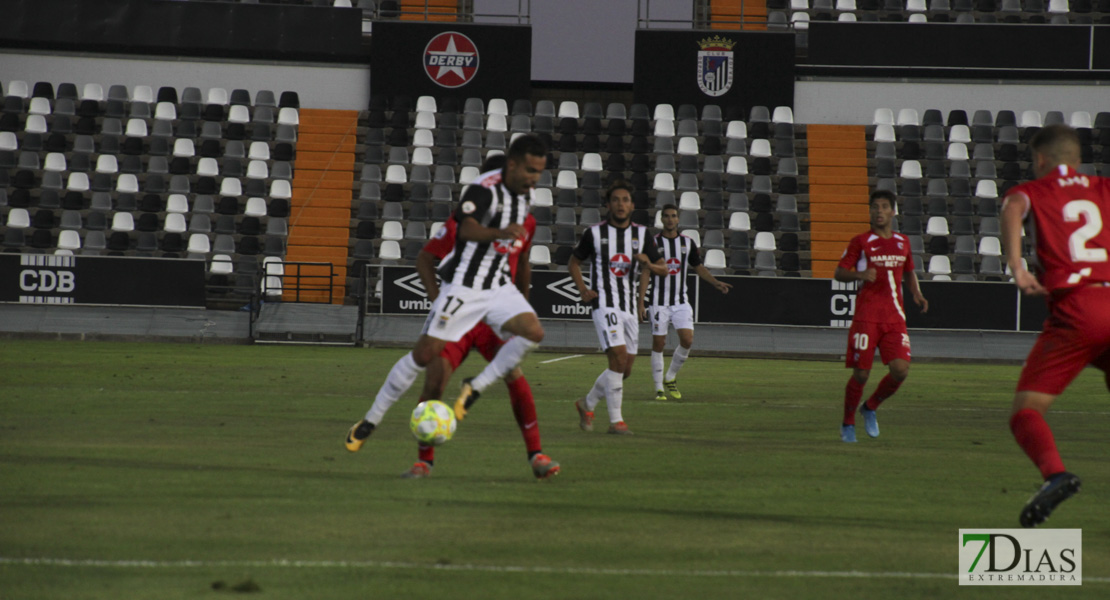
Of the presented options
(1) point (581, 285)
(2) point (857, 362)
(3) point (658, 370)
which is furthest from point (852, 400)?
(3) point (658, 370)

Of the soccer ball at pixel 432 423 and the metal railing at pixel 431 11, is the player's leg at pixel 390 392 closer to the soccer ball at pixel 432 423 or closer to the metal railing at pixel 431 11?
the soccer ball at pixel 432 423

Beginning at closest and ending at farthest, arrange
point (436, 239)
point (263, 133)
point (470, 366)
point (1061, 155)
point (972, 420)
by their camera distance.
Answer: point (1061, 155) → point (436, 239) → point (972, 420) → point (470, 366) → point (263, 133)

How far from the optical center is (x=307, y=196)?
94.4ft

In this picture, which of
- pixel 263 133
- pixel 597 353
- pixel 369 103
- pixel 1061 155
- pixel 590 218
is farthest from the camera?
pixel 369 103

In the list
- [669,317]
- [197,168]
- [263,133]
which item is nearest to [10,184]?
[197,168]

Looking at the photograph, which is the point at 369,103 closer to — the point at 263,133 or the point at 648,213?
the point at 263,133

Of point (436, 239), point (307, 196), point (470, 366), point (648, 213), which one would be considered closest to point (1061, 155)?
point (436, 239)

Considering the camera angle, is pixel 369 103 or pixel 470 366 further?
pixel 369 103

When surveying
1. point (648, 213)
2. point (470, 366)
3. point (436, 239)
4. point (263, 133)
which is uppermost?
point (263, 133)

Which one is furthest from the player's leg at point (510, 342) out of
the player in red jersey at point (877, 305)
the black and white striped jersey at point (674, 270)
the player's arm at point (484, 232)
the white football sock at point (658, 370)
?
the black and white striped jersey at point (674, 270)

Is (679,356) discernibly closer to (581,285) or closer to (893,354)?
(581,285)

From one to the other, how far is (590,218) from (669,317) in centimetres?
1235

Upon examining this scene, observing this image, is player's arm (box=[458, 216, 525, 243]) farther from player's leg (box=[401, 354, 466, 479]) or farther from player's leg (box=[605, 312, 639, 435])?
player's leg (box=[605, 312, 639, 435])

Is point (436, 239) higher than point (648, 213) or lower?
lower
